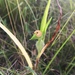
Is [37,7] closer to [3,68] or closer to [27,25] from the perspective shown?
[27,25]

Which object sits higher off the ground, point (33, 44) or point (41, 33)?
point (41, 33)

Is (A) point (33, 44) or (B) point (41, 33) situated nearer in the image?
(B) point (41, 33)

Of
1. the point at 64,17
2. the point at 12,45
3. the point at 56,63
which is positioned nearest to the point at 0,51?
the point at 12,45

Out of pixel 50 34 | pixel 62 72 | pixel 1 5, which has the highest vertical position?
pixel 1 5

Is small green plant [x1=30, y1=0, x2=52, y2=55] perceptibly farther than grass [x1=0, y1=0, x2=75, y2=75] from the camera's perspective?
No

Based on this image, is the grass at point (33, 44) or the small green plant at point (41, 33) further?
the grass at point (33, 44)

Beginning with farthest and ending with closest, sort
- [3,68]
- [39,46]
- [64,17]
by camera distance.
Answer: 1. [64,17]
2. [3,68]
3. [39,46]

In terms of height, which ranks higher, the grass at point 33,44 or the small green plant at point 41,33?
the small green plant at point 41,33

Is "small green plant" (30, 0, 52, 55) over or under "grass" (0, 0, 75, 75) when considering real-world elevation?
over
